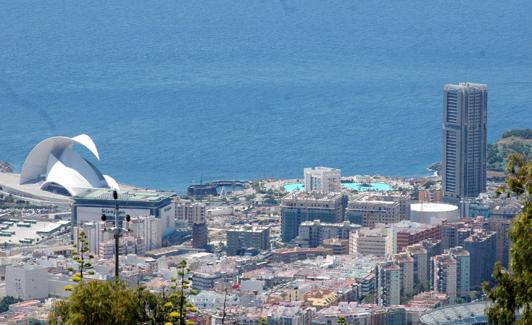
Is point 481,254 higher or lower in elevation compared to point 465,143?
lower

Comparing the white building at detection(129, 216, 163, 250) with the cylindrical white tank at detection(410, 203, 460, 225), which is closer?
the white building at detection(129, 216, 163, 250)

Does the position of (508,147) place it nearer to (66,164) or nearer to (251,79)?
(66,164)

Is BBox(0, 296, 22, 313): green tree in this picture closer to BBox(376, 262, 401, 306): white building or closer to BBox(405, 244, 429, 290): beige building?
BBox(376, 262, 401, 306): white building

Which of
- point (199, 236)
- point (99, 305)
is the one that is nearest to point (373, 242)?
point (199, 236)

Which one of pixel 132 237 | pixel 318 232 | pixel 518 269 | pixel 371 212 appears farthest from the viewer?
pixel 371 212

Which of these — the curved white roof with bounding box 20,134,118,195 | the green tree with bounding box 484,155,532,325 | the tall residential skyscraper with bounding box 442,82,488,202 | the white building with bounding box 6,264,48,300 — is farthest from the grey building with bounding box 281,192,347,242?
the green tree with bounding box 484,155,532,325

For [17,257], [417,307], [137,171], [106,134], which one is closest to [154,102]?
[106,134]

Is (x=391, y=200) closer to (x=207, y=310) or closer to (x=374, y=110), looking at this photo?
(x=207, y=310)
